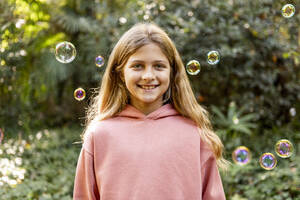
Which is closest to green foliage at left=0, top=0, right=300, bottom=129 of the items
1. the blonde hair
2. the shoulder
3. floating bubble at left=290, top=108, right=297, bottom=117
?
floating bubble at left=290, top=108, right=297, bottom=117

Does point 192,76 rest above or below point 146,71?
below

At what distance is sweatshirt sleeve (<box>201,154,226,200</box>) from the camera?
214cm

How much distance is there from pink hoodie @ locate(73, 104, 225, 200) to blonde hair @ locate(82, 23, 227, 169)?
0.24 feet

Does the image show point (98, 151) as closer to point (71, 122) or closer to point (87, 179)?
point (87, 179)

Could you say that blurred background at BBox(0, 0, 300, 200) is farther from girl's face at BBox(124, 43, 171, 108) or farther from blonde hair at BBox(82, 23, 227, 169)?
girl's face at BBox(124, 43, 171, 108)

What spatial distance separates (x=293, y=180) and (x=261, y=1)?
2.67m

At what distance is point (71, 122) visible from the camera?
7.11 m

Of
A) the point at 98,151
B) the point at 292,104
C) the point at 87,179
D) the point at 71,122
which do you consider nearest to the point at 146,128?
the point at 98,151

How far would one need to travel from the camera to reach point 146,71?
2.06 m

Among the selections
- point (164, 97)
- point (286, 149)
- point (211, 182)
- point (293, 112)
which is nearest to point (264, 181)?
point (286, 149)

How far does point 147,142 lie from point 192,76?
3.70 meters

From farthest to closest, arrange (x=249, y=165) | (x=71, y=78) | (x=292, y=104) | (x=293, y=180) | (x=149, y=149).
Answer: (x=71, y=78) < (x=292, y=104) < (x=249, y=165) < (x=293, y=180) < (x=149, y=149)

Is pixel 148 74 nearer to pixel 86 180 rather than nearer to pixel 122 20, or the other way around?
pixel 86 180

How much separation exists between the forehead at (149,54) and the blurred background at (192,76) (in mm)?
2408
